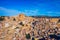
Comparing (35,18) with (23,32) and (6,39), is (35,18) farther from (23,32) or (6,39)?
(6,39)

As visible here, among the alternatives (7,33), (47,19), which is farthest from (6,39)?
Answer: (47,19)

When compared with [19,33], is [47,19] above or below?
above

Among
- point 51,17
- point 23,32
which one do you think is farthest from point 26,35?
point 51,17

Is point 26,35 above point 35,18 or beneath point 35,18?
beneath

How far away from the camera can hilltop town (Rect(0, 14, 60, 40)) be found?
6926mm

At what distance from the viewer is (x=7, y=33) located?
6957 millimetres

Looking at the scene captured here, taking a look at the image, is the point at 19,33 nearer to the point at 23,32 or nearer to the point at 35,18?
the point at 23,32

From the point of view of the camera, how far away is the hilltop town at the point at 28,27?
6.93 meters

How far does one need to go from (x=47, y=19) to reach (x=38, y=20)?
0.36 meters

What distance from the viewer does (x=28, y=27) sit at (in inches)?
282

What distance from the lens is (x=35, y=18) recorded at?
23.9ft

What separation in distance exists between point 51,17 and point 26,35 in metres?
1.15

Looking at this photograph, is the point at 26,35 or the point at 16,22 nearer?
the point at 26,35

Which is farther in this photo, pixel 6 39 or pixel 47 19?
pixel 47 19
